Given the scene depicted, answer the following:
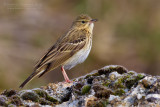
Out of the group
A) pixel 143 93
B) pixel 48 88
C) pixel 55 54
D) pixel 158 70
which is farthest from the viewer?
pixel 158 70

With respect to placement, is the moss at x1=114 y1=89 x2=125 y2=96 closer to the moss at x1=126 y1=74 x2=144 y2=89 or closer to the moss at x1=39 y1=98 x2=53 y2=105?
the moss at x1=126 y1=74 x2=144 y2=89

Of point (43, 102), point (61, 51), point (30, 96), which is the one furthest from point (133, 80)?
point (61, 51)

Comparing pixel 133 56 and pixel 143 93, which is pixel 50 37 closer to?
pixel 133 56

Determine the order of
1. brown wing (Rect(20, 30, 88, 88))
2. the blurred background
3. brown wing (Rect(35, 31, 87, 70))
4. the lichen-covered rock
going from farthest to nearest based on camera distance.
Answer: the blurred background < brown wing (Rect(35, 31, 87, 70)) < brown wing (Rect(20, 30, 88, 88)) < the lichen-covered rock

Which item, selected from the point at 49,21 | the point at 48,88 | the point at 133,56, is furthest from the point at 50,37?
the point at 48,88

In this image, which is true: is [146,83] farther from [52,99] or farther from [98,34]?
[98,34]

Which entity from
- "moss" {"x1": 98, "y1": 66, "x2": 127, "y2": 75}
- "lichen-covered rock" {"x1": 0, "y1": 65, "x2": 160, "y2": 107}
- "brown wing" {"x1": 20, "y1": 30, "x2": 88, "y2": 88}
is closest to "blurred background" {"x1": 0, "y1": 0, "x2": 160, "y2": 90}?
"brown wing" {"x1": 20, "y1": 30, "x2": 88, "y2": 88}
